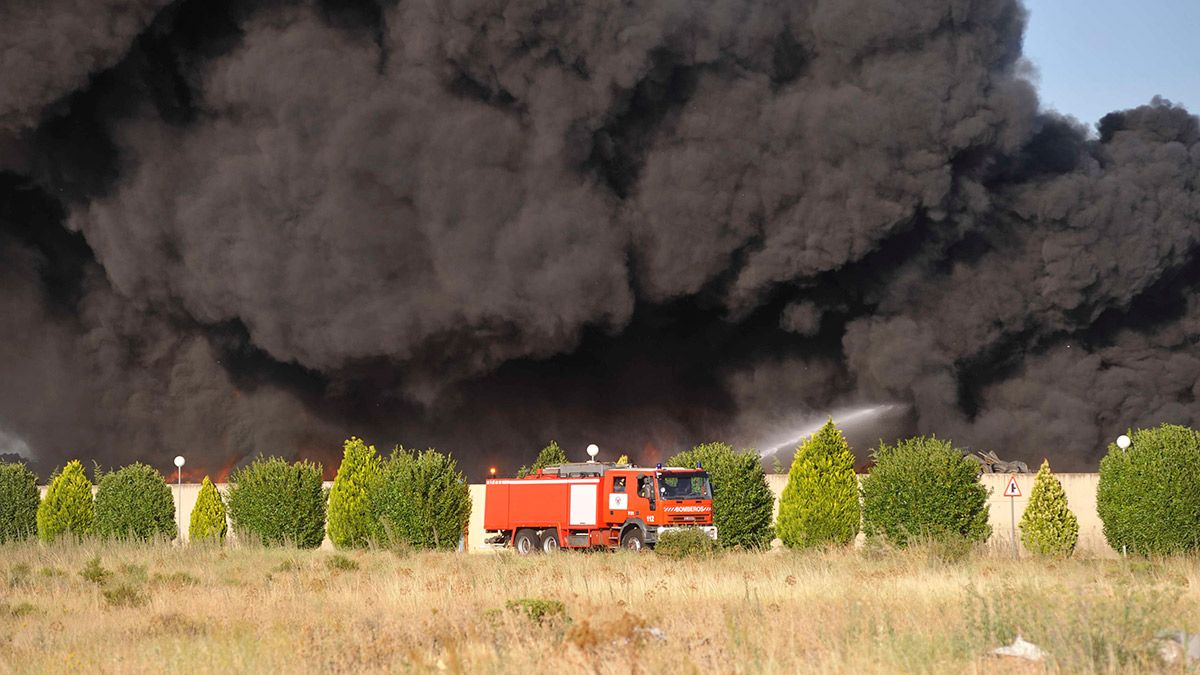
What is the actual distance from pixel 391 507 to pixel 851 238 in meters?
23.2

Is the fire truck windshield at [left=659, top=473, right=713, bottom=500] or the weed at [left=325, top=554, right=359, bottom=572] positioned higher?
the fire truck windshield at [left=659, top=473, right=713, bottom=500]

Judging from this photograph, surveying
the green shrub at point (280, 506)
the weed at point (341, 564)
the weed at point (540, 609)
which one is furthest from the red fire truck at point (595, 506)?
the weed at point (540, 609)

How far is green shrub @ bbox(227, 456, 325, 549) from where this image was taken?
32.7 metres

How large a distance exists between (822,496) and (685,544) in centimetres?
406

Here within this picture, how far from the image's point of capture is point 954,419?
51188mm

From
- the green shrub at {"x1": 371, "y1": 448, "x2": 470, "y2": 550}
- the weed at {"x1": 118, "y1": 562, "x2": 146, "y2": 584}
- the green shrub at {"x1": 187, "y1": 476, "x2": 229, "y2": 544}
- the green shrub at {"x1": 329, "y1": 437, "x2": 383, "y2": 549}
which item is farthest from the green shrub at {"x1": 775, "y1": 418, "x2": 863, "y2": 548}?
the green shrub at {"x1": 187, "y1": 476, "x2": 229, "y2": 544}

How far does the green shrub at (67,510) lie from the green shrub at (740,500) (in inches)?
675

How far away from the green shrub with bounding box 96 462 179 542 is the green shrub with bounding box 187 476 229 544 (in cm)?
67

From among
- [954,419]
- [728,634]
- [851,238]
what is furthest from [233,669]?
[954,419]

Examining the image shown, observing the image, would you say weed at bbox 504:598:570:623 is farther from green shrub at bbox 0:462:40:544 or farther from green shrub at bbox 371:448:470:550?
green shrub at bbox 0:462:40:544

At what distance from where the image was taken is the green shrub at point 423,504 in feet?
100

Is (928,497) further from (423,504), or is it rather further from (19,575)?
(19,575)

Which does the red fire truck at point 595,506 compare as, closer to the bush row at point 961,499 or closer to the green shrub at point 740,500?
the green shrub at point 740,500

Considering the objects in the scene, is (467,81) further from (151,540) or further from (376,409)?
(151,540)
